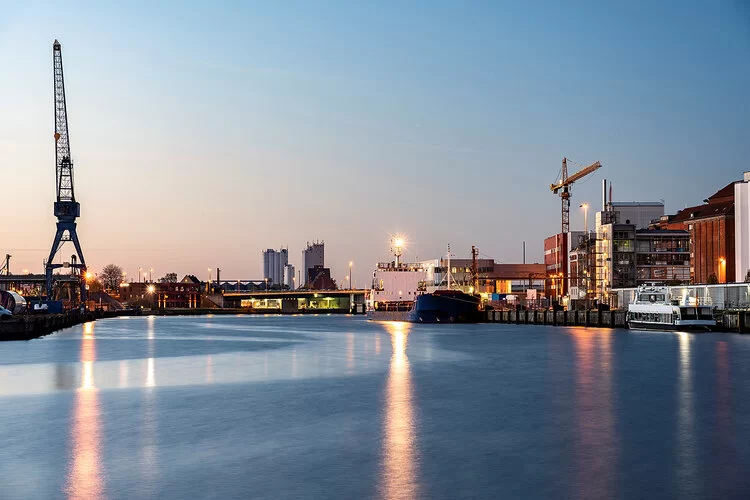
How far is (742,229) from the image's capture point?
12444 centimetres

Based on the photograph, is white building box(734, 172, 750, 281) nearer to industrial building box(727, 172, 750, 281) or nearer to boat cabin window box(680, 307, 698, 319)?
industrial building box(727, 172, 750, 281)

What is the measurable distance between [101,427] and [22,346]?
47.8 metres

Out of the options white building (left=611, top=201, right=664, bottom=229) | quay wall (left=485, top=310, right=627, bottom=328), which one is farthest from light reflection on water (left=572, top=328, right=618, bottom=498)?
white building (left=611, top=201, right=664, bottom=229)

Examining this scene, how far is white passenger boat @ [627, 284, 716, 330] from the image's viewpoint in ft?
278

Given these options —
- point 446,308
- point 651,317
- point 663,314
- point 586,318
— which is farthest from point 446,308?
point 663,314

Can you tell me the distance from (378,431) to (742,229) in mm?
116487

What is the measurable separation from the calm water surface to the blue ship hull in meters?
87.0

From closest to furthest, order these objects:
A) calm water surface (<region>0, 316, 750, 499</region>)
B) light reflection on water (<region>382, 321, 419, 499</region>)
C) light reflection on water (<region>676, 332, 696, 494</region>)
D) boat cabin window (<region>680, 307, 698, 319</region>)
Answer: light reflection on water (<region>382, 321, 419, 499</region>), calm water surface (<region>0, 316, 750, 499</region>), light reflection on water (<region>676, 332, 696, 494</region>), boat cabin window (<region>680, 307, 698, 319</region>)

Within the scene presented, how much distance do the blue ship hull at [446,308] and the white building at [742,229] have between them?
40.0 meters

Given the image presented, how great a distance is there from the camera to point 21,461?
17969 millimetres

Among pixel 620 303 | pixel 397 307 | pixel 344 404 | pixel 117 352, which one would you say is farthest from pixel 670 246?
pixel 344 404

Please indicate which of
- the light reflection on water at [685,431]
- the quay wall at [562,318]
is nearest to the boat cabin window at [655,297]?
the quay wall at [562,318]

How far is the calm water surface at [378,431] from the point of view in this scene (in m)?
15.6

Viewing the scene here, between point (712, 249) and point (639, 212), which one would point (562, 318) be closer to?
point (712, 249)
